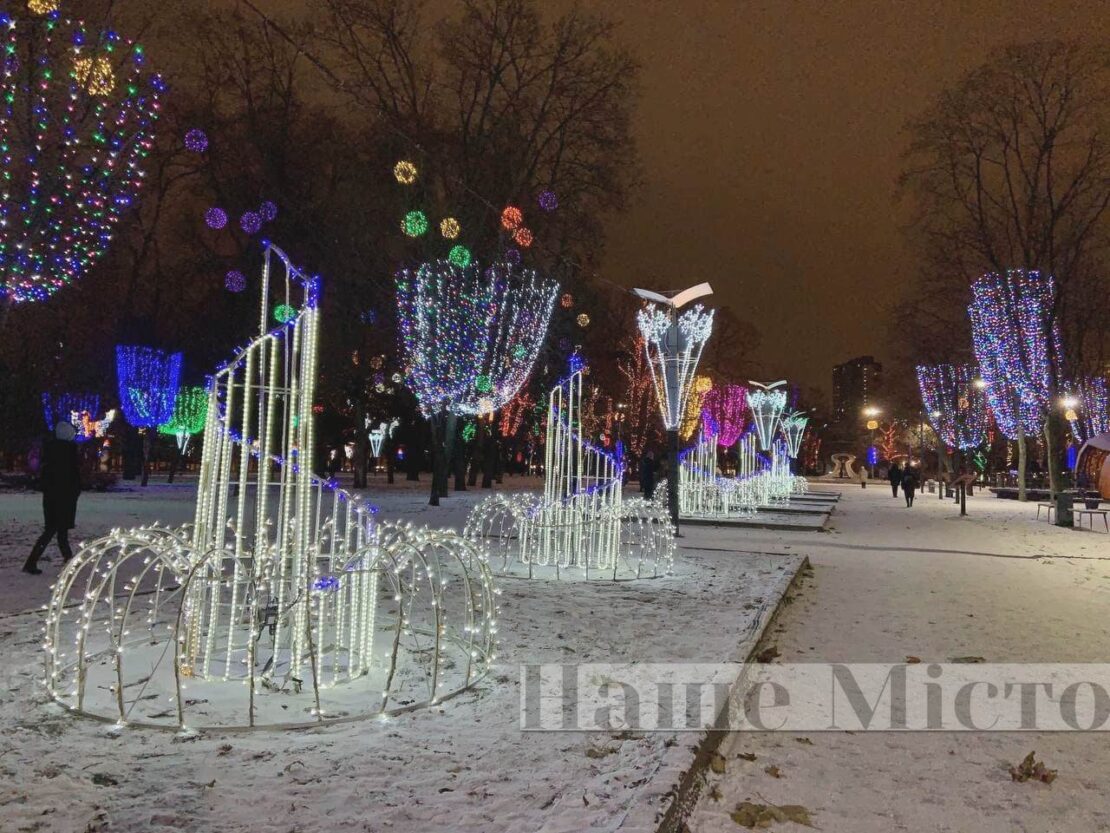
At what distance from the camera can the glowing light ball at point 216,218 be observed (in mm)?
28781

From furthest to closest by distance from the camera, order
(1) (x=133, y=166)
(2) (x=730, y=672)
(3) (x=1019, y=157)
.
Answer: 1. (3) (x=1019, y=157)
2. (1) (x=133, y=166)
3. (2) (x=730, y=672)

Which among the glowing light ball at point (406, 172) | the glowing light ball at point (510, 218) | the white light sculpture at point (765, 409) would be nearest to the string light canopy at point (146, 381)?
the glowing light ball at point (406, 172)

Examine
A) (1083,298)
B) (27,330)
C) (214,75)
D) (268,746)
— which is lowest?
(268,746)

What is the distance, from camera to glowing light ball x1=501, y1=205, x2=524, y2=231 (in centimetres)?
2445

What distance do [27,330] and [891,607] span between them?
93.9 ft

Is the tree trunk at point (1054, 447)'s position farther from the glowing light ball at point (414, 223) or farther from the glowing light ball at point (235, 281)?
the glowing light ball at point (235, 281)

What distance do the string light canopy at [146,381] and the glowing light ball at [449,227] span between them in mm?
13274

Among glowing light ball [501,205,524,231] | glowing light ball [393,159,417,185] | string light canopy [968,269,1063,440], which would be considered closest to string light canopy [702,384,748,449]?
string light canopy [968,269,1063,440]

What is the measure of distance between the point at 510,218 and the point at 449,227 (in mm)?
2238

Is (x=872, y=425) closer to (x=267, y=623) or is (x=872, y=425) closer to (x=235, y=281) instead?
(x=235, y=281)

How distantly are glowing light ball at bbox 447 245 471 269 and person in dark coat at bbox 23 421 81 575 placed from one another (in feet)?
48.5

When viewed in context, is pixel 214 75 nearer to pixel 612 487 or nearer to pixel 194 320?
pixel 194 320

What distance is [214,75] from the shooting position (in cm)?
2581

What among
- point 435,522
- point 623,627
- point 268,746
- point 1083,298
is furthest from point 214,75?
point 1083,298
